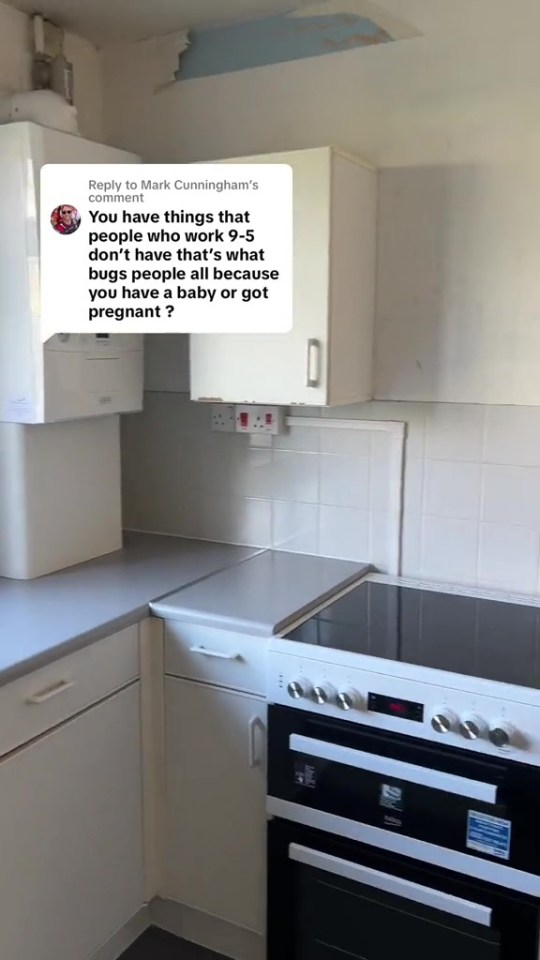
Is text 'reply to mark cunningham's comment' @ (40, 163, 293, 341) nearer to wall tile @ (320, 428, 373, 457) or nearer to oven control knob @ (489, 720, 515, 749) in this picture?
wall tile @ (320, 428, 373, 457)

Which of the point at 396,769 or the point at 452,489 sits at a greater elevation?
the point at 452,489

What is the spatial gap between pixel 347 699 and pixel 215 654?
0.34 m

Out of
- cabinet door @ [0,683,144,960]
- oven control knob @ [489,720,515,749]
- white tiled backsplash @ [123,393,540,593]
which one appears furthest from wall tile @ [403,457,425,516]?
cabinet door @ [0,683,144,960]

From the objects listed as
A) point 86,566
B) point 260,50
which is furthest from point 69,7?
point 86,566

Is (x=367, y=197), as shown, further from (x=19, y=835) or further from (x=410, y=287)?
(x=19, y=835)

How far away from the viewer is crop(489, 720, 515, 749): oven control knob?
1.54 meters

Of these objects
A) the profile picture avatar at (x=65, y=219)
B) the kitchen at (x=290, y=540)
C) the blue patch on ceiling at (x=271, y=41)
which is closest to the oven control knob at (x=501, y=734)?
the kitchen at (x=290, y=540)

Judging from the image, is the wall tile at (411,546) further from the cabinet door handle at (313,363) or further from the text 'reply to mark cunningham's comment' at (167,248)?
the text 'reply to mark cunningham's comment' at (167,248)

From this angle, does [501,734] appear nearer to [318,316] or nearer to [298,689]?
[298,689]

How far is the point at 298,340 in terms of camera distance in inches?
77.5

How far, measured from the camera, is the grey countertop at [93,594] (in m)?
1.68

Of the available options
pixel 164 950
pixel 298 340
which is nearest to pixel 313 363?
pixel 298 340

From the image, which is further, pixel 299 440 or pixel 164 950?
pixel 299 440

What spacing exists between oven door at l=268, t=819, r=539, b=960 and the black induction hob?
405 millimetres
